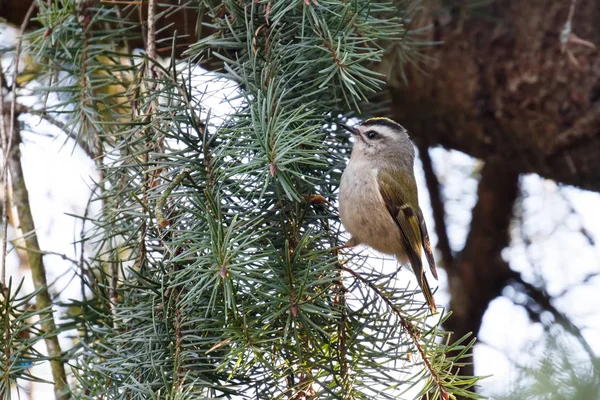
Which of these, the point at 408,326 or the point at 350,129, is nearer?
the point at 408,326

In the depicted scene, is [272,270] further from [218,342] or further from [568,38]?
[568,38]

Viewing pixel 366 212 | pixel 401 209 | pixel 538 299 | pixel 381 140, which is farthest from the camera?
pixel 538 299

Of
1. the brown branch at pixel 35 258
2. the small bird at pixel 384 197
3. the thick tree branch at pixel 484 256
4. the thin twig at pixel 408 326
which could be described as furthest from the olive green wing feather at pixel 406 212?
the brown branch at pixel 35 258

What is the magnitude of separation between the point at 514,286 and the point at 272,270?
1698 mm

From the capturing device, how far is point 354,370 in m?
1.26

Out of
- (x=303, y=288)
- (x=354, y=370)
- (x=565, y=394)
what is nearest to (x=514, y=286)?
(x=354, y=370)

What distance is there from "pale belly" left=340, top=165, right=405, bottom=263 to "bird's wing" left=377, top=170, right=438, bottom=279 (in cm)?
4

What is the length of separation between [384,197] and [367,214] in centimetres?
27

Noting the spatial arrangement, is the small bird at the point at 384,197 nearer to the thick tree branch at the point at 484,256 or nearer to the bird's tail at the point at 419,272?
the bird's tail at the point at 419,272

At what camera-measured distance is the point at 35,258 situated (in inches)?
67.9

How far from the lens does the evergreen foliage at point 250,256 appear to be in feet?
3.79

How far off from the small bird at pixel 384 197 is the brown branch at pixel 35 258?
76cm

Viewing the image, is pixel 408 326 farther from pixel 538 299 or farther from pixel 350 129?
pixel 538 299

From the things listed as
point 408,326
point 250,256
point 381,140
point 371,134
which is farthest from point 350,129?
point 250,256
